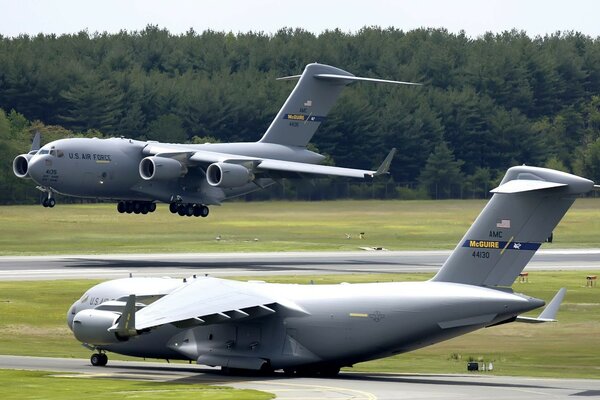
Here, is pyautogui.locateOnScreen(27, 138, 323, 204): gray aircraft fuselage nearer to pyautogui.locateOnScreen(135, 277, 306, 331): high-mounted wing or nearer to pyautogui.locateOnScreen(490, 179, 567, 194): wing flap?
pyautogui.locateOnScreen(135, 277, 306, 331): high-mounted wing

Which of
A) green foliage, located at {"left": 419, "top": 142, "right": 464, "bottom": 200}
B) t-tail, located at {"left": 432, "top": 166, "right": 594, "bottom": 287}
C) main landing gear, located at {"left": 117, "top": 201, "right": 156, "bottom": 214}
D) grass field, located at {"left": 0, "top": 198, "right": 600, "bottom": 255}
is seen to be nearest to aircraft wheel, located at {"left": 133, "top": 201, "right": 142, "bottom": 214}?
main landing gear, located at {"left": 117, "top": 201, "right": 156, "bottom": 214}

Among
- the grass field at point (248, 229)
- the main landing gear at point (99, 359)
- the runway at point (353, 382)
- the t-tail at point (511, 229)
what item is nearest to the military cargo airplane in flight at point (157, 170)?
the grass field at point (248, 229)

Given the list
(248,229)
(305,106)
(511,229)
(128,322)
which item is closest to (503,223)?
(511,229)

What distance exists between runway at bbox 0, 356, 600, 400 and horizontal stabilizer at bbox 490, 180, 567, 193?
4198mm

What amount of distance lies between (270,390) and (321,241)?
163ft

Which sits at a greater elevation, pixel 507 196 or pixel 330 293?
pixel 507 196

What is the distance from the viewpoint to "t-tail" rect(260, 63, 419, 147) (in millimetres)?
76562

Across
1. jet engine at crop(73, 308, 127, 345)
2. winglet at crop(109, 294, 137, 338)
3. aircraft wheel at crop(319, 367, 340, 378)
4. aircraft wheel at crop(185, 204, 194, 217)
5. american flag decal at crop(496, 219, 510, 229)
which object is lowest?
aircraft wheel at crop(319, 367, 340, 378)

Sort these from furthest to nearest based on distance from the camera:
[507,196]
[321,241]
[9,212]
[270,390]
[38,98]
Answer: [38,98], [9,212], [321,241], [507,196], [270,390]

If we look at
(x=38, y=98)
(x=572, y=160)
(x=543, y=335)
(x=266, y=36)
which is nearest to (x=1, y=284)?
(x=543, y=335)

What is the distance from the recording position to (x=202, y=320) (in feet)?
105

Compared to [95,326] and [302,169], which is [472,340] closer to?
[95,326]

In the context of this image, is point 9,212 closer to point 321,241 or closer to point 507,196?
point 321,241

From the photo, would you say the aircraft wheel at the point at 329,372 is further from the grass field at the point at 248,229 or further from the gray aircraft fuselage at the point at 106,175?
the grass field at the point at 248,229
